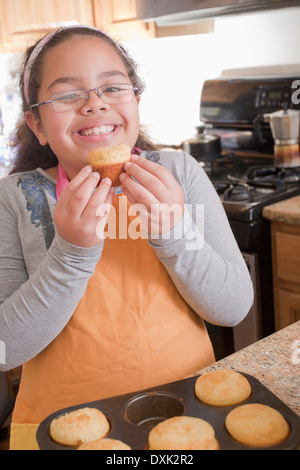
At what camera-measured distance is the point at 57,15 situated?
2.90 m

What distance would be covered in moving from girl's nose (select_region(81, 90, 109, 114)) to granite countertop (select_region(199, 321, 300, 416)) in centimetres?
51

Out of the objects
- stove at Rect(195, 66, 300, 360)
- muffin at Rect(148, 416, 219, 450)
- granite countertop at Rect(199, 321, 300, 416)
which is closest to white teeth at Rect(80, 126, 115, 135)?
granite countertop at Rect(199, 321, 300, 416)

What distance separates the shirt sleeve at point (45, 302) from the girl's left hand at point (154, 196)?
0.10 metres

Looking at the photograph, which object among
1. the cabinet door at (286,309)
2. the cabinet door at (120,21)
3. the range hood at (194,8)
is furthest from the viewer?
the cabinet door at (120,21)

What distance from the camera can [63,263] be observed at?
0.91m

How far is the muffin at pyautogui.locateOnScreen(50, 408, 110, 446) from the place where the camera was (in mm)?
649

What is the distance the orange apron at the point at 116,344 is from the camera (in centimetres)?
100

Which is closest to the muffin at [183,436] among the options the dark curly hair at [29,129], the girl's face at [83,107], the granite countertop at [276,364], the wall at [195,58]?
the granite countertop at [276,364]

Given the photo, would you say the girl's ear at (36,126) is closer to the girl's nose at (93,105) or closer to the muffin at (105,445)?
the girl's nose at (93,105)

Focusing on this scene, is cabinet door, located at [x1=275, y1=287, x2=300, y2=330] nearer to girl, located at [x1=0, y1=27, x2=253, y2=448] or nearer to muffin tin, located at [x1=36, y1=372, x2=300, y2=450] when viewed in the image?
girl, located at [x1=0, y1=27, x2=253, y2=448]
